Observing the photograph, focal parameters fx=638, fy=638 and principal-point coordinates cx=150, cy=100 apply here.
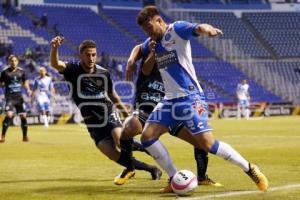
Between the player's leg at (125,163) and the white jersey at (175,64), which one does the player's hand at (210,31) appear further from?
the player's leg at (125,163)

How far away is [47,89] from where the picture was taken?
27.3 metres

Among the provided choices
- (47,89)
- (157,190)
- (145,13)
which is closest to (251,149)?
(157,190)

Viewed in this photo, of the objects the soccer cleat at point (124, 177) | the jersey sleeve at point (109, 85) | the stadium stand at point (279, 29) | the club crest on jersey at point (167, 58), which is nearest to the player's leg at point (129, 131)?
the soccer cleat at point (124, 177)

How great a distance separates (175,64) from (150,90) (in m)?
1.92

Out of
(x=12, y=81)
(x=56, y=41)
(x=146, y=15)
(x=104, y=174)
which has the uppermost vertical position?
(x=146, y=15)

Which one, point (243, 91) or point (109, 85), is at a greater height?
point (109, 85)

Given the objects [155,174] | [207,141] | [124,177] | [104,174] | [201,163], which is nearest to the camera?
[207,141]

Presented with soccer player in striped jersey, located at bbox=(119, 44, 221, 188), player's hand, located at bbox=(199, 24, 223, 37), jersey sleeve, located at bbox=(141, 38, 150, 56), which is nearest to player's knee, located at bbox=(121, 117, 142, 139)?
soccer player in striped jersey, located at bbox=(119, 44, 221, 188)

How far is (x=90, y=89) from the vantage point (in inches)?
394

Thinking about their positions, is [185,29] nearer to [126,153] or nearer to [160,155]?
[160,155]

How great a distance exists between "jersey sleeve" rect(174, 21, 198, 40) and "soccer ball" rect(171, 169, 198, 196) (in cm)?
173

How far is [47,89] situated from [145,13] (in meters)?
19.9

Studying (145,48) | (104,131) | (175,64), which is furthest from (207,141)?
(104,131)

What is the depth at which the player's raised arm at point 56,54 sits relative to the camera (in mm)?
8806
